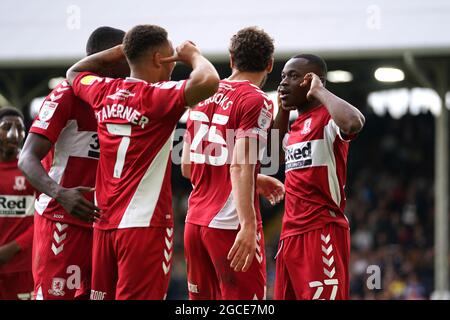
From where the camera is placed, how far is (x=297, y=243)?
6812mm

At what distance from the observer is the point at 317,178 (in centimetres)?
677

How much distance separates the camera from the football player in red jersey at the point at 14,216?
329 inches

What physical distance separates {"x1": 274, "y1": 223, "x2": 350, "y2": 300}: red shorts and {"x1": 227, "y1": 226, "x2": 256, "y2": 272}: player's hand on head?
0.72 metres

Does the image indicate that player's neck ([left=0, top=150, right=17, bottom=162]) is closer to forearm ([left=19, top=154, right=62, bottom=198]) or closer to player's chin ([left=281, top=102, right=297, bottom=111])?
forearm ([left=19, top=154, right=62, bottom=198])

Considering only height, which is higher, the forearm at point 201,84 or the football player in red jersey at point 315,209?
the forearm at point 201,84

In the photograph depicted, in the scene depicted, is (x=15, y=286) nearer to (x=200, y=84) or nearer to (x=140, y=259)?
Answer: (x=140, y=259)

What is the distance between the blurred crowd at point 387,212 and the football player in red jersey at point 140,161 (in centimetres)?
1133

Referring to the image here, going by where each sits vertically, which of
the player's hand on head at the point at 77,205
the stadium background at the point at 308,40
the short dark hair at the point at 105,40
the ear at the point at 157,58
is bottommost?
the player's hand on head at the point at 77,205

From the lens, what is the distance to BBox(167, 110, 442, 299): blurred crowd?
1894 cm

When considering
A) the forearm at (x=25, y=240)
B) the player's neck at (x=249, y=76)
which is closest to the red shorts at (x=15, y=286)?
the forearm at (x=25, y=240)

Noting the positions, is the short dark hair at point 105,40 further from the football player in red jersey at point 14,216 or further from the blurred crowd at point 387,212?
the blurred crowd at point 387,212

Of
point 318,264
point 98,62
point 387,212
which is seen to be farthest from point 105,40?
point 387,212

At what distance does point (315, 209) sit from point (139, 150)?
1.64m

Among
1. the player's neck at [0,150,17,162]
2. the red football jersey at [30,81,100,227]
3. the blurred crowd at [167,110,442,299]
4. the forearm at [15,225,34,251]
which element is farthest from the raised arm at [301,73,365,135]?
the blurred crowd at [167,110,442,299]
